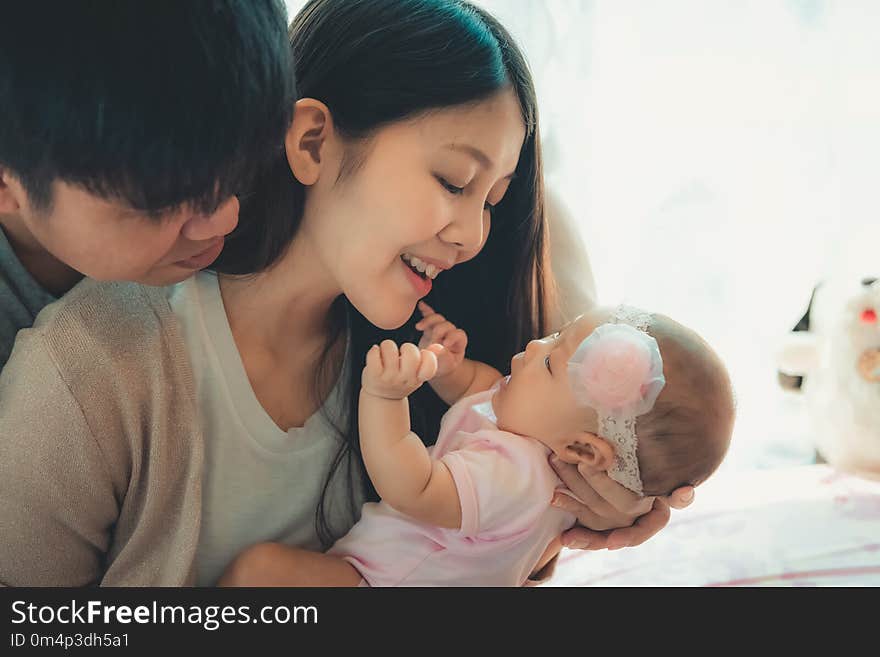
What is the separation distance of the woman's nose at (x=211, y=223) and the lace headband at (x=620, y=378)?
18.6 inches

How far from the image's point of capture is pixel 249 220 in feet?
3.98

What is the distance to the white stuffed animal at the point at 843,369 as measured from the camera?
1767 mm

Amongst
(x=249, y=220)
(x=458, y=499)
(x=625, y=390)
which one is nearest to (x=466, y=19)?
(x=249, y=220)

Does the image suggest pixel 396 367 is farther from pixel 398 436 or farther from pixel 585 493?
pixel 585 493

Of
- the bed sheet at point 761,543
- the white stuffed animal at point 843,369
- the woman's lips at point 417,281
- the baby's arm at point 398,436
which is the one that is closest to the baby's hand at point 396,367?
the baby's arm at point 398,436

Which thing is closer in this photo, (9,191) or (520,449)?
(9,191)

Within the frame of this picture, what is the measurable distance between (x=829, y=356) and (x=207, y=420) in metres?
1.30

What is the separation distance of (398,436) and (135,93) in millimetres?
532

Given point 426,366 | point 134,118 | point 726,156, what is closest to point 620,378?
point 426,366

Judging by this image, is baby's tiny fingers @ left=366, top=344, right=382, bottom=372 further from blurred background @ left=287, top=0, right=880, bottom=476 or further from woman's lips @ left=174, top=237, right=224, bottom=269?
blurred background @ left=287, top=0, right=880, bottom=476

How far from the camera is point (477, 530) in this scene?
3.88ft
